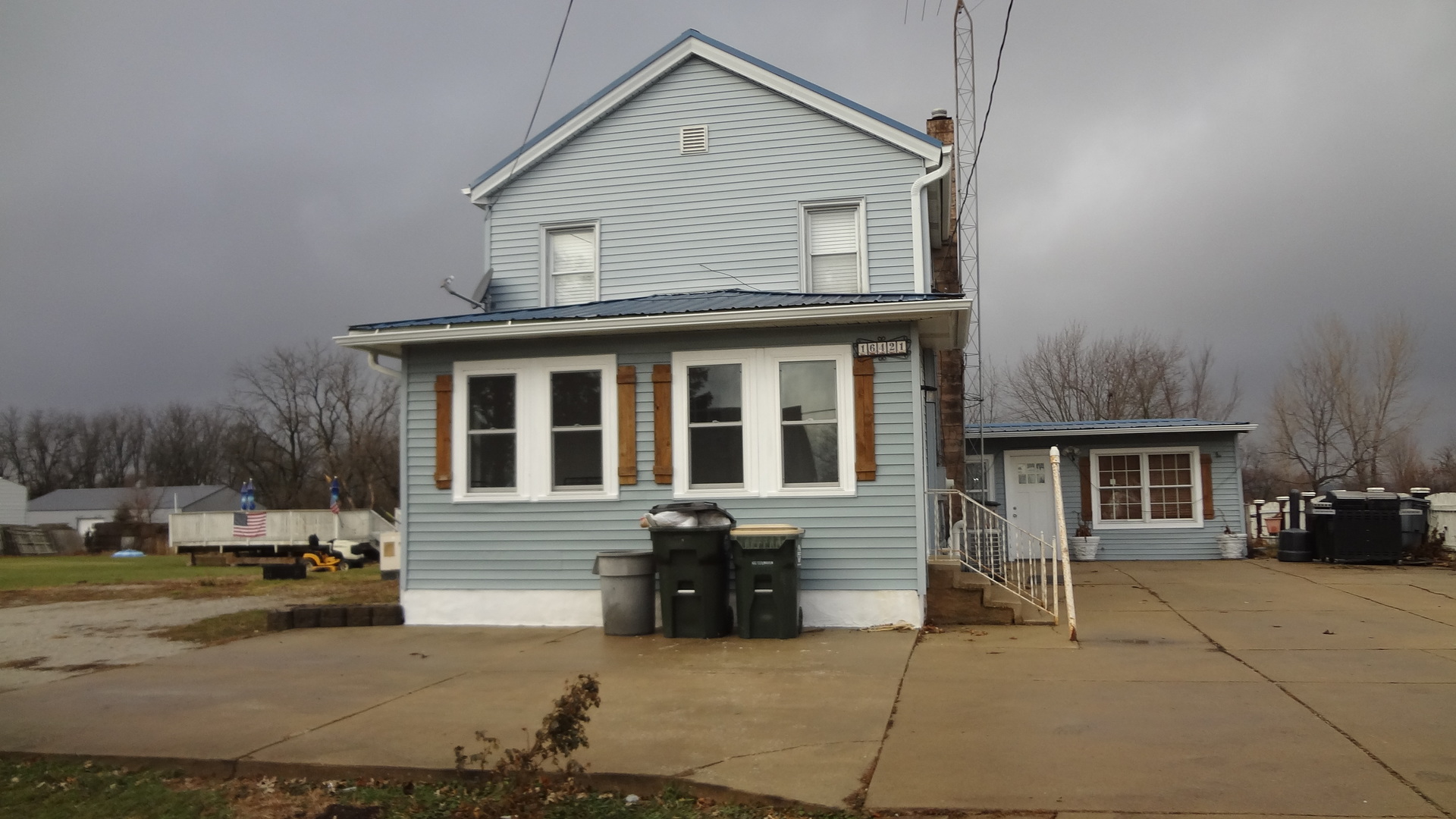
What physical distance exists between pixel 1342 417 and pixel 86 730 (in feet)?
157

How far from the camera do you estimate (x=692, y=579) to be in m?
10.7

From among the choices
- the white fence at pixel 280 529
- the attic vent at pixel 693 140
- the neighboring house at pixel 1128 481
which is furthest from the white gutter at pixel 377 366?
the white fence at pixel 280 529

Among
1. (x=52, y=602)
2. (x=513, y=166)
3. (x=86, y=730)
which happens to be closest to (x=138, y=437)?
(x=52, y=602)

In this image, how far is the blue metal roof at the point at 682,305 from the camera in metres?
11.1

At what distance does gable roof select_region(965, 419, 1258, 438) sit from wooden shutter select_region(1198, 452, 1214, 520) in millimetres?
733

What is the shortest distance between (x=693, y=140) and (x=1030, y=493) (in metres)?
11.6

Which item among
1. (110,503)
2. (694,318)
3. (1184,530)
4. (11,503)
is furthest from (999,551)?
(11,503)

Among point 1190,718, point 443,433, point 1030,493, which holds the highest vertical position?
point 443,433

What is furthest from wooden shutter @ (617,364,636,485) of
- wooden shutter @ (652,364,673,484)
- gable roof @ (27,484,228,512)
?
gable roof @ (27,484,228,512)

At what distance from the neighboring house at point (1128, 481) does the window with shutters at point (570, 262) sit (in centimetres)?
1008

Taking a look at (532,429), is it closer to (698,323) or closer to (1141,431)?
(698,323)

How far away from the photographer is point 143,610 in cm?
1527

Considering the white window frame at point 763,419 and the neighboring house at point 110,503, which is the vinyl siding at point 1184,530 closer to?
the white window frame at point 763,419

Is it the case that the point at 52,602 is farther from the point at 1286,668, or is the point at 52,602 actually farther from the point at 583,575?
the point at 1286,668
